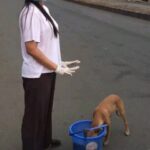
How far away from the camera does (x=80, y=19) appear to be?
18.2 metres

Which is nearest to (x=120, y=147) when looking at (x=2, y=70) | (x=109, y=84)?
(x=109, y=84)

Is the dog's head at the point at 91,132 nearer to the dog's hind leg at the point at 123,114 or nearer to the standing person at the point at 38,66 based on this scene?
the standing person at the point at 38,66

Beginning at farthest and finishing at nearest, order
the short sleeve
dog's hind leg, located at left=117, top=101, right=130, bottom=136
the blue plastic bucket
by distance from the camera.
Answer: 1. dog's hind leg, located at left=117, top=101, right=130, bottom=136
2. the blue plastic bucket
3. the short sleeve

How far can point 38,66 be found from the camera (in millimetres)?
4797

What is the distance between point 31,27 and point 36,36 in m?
0.09

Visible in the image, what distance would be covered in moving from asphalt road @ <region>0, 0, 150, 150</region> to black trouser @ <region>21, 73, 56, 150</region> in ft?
1.94

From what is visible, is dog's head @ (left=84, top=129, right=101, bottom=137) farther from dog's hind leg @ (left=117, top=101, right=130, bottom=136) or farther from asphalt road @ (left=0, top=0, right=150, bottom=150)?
dog's hind leg @ (left=117, top=101, right=130, bottom=136)

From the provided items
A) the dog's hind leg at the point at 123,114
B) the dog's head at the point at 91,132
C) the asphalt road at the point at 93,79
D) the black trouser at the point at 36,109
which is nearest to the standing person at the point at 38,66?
the black trouser at the point at 36,109

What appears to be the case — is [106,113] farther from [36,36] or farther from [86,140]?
[36,36]

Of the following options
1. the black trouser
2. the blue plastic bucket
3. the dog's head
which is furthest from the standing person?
the dog's head

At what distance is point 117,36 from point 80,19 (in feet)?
14.8

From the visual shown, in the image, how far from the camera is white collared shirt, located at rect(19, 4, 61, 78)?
182 inches

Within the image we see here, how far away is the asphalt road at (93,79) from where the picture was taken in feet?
20.3

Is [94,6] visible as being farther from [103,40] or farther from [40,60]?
[40,60]
